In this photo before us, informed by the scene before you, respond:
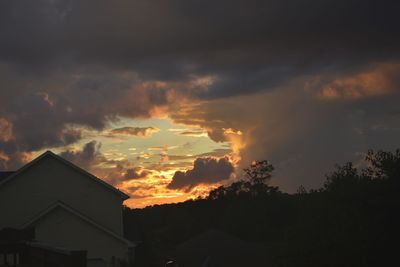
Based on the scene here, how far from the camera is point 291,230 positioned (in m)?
33.9

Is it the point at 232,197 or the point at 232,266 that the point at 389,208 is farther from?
the point at 232,197

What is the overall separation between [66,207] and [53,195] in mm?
4732

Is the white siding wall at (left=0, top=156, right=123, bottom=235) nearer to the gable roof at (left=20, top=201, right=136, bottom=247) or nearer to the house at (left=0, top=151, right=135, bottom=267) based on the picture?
the house at (left=0, top=151, right=135, bottom=267)

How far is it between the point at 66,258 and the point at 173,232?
2970 inches

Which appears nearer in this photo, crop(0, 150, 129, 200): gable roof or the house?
the house

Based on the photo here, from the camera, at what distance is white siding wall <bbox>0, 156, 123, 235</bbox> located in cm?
3375

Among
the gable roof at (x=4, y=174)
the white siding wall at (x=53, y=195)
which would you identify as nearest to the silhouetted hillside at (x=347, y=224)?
the white siding wall at (x=53, y=195)

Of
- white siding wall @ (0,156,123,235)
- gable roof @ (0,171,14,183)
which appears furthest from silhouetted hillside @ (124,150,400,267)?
gable roof @ (0,171,14,183)

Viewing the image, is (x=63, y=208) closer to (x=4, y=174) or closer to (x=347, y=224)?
(x=4, y=174)

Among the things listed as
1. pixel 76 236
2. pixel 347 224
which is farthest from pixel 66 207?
pixel 347 224

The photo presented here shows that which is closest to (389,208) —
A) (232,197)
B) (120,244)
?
(120,244)

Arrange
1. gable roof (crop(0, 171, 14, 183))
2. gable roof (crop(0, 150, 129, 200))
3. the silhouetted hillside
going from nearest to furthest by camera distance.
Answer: the silhouetted hillside
gable roof (crop(0, 150, 129, 200))
gable roof (crop(0, 171, 14, 183))

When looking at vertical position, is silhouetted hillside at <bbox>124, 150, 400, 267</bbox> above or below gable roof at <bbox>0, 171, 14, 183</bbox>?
below

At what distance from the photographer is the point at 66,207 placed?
3006 cm
